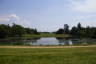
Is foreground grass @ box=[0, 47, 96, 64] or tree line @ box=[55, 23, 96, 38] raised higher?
tree line @ box=[55, 23, 96, 38]

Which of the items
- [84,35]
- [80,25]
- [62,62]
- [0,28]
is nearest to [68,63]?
[62,62]

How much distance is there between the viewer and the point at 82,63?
42.8ft

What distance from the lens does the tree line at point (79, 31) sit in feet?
308

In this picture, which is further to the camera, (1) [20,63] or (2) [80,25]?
(2) [80,25]

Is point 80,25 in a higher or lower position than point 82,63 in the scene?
higher

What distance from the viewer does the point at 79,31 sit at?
108m

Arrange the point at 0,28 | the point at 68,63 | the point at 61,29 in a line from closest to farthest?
the point at 68,63 → the point at 0,28 → the point at 61,29

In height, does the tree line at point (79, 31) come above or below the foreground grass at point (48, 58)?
above

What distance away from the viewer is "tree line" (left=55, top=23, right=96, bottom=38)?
3692 inches

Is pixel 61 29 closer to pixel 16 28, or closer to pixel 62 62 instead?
pixel 16 28

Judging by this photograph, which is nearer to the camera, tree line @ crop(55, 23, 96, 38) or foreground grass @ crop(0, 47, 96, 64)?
foreground grass @ crop(0, 47, 96, 64)

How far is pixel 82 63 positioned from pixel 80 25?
118m

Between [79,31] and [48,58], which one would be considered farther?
[79,31]

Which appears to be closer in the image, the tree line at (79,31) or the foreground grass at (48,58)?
the foreground grass at (48,58)
